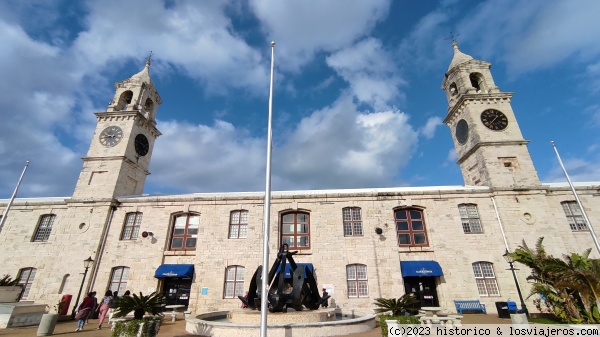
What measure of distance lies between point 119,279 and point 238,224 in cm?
886

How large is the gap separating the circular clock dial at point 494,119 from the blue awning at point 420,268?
12.6 m

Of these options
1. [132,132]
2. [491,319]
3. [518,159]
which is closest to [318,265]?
[491,319]

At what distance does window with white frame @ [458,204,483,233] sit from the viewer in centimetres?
1927

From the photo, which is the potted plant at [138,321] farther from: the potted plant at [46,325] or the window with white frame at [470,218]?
the window with white frame at [470,218]

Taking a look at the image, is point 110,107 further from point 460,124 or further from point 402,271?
point 460,124

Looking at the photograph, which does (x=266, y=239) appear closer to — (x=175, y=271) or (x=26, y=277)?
(x=175, y=271)

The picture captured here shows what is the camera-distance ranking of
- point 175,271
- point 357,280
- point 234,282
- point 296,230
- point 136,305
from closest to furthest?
1. point 136,305
2. point 357,280
3. point 175,271
4. point 234,282
5. point 296,230

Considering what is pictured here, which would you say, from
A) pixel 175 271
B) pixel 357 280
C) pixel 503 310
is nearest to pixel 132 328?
pixel 175 271

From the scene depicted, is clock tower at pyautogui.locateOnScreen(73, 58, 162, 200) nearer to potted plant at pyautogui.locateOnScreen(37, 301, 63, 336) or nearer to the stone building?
the stone building

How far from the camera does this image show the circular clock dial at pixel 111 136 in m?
24.0

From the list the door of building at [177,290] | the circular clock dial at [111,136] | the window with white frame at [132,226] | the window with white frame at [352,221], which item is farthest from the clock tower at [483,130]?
the circular clock dial at [111,136]

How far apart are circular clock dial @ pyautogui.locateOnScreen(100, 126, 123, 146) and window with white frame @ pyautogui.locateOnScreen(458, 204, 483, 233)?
28.4 m

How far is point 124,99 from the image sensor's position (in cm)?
2695

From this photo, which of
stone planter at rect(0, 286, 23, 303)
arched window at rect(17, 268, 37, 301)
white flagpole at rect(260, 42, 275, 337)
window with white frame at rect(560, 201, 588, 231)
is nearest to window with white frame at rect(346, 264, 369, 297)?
white flagpole at rect(260, 42, 275, 337)
